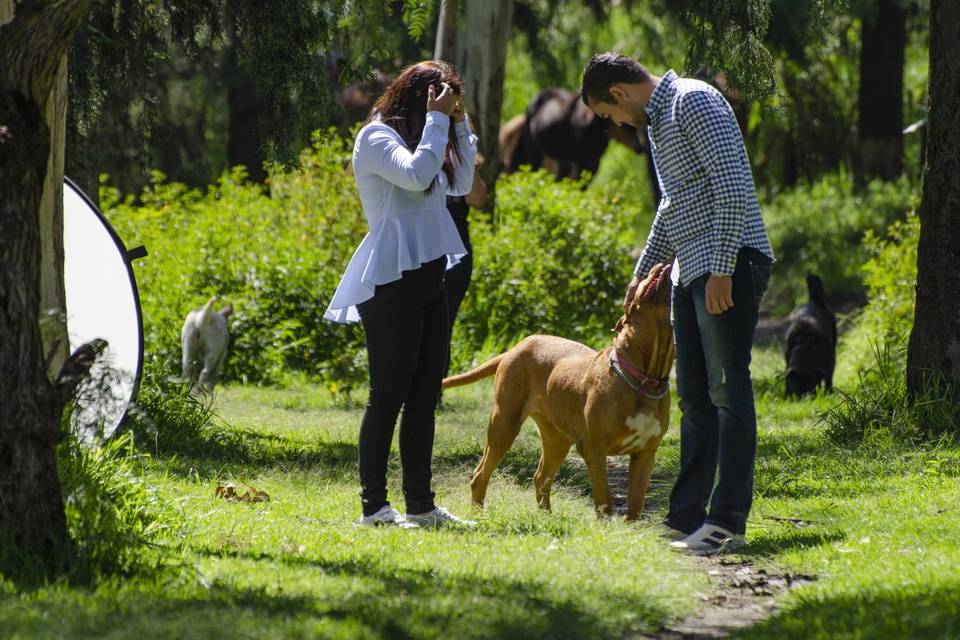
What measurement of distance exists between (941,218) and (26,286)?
5.37 m

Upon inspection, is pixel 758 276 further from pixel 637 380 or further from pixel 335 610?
pixel 335 610

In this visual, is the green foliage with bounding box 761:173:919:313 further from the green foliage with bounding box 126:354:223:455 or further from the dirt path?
the dirt path

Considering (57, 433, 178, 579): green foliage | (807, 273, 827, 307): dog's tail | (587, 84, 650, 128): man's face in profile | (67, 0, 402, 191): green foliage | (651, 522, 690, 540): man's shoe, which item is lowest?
(651, 522, 690, 540): man's shoe

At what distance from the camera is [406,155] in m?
5.07

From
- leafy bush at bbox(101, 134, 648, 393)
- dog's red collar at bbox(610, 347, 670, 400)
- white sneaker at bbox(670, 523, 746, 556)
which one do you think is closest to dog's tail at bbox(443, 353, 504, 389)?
dog's red collar at bbox(610, 347, 670, 400)

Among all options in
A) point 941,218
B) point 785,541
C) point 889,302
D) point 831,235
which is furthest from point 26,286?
point 831,235

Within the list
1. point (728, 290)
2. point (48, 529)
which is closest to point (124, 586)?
point (48, 529)

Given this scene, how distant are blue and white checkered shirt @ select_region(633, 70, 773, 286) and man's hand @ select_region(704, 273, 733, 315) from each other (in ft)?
0.11

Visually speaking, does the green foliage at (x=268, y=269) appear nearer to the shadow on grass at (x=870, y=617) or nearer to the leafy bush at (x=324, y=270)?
the leafy bush at (x=324, y=270)

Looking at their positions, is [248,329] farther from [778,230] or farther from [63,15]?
[778,230]

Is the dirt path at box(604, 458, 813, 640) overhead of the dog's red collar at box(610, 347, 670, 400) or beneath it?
beneath

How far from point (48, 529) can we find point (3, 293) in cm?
78

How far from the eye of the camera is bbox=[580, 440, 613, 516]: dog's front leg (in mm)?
5469

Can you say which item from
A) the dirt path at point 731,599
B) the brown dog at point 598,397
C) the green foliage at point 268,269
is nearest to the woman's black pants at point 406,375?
the brown dog at point 598,397
